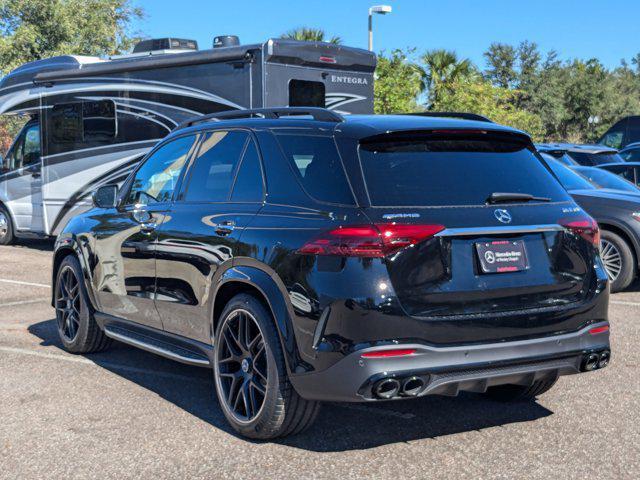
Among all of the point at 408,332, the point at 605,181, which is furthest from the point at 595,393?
the point at 605,181

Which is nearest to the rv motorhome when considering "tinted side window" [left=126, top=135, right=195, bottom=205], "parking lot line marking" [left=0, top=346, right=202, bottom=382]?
"tinted side window" [left=126, top=135, right=195, bottom=205]

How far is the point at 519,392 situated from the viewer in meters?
5.56

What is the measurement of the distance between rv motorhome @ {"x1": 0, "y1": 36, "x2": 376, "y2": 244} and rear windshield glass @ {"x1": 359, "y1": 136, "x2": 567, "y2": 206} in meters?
6.80

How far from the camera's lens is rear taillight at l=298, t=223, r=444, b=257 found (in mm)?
4180

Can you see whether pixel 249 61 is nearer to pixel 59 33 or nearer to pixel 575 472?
pixel 575 472

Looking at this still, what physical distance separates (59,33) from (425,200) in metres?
29.3

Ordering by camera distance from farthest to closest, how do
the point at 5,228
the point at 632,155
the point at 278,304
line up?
the point at 632,155 < the point at 5,228 < the point at 278,304

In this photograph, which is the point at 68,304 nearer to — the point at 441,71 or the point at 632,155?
the point at 632,155

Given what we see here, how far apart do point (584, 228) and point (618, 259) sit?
5.99 m

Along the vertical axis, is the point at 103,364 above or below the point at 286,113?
below

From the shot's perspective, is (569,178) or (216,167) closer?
(216,167)

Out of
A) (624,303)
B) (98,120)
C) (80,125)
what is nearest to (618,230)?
(624,303)

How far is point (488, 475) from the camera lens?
4.28 metres

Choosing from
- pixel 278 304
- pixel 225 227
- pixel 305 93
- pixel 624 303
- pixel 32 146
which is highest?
pixel 305 93
